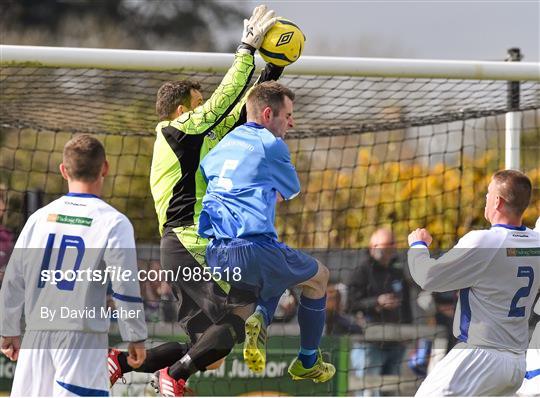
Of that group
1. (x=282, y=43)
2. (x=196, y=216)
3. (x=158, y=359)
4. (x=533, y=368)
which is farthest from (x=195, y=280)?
(x=533, y=368)

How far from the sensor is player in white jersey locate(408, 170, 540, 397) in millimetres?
6426

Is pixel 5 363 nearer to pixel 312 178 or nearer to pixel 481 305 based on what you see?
pixel 481 305

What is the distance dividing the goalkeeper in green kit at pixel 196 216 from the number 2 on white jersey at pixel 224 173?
351 mm

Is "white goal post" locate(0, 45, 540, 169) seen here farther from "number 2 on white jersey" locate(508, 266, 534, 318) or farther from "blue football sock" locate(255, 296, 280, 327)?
"number 2 on white jersey" locate(508, 266, 534, 318)

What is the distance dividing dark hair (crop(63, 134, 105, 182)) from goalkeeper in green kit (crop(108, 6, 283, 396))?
89 cm

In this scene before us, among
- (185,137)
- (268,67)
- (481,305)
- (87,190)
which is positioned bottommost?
(481,305)

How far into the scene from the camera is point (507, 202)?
658 centimetres

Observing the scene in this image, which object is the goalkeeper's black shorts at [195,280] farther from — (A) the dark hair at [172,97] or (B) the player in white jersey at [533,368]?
(B) the player in white jersey at [533,368]

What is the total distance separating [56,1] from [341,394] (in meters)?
27.2

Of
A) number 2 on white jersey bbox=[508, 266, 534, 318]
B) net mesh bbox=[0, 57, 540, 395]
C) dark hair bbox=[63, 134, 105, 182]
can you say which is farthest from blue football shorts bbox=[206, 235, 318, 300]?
net mesh bbox=[0, 57, 540, 395]

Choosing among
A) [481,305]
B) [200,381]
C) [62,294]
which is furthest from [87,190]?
[200,381]

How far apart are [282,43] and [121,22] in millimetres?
29561

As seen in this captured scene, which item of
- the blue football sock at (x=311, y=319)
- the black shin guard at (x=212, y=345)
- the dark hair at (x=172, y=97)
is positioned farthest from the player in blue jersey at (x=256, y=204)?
the dark hair at (x=172, y=97)

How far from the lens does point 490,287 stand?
6.52m
